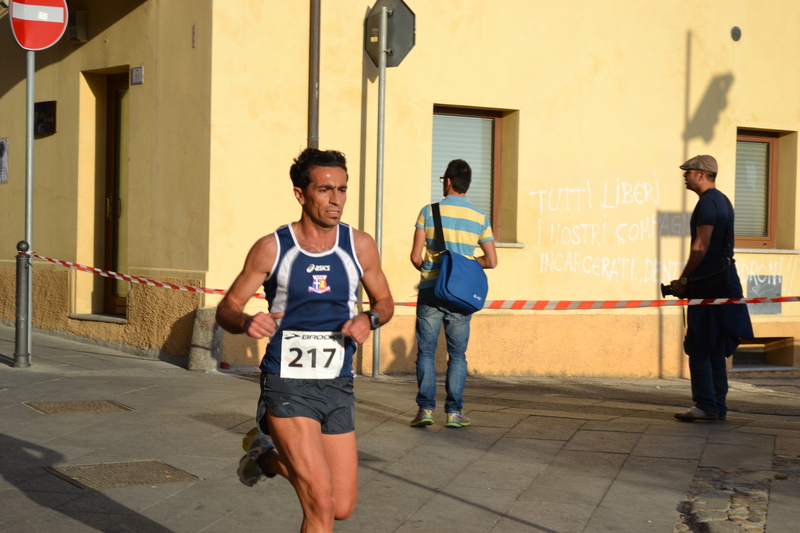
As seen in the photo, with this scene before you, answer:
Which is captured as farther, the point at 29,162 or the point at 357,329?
the point at 29,162

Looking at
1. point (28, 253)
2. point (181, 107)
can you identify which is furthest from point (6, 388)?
point (181, 107)

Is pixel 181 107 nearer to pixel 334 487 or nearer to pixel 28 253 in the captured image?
pixel 28 253

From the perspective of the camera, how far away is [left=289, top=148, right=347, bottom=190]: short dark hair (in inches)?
148

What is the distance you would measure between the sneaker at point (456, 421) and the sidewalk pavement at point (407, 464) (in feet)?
0.21

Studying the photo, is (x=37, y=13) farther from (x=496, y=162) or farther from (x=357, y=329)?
(x=357, y=329)

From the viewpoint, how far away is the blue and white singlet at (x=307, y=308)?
3.60 metres

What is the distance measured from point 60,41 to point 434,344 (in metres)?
6.81

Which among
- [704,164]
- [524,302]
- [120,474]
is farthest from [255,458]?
[524,302]

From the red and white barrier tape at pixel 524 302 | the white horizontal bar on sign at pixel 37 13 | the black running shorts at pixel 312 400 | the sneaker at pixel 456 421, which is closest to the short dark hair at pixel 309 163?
the black running shorts at pixel 312 400

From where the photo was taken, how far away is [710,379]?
722 centimetres

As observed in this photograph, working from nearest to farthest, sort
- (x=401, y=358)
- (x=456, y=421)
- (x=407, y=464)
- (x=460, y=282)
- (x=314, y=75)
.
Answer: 1. (x=407, y=464)
2. (x=460, y=282)
3. (x=456, y=421)
4. (x=314, y=75)
5. (x=401, y=358)

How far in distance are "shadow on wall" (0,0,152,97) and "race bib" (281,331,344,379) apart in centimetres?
738

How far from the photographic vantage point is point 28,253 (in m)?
8.55

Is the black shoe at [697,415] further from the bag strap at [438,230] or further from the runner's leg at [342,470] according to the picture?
the runner's leg at [342,470]
